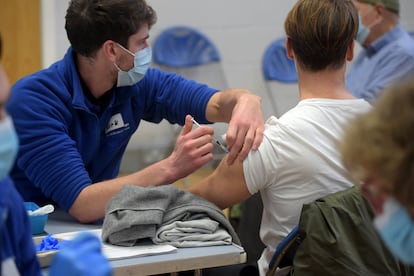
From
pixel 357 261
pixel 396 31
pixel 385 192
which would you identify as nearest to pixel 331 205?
pixel 357 261

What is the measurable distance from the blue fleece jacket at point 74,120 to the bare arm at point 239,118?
0.06 metres

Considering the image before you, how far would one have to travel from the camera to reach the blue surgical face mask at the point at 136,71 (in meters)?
2.06

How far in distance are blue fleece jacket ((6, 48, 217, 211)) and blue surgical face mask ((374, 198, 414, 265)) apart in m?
1.01

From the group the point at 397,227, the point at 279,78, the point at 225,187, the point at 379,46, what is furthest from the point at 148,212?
the point at 279,78

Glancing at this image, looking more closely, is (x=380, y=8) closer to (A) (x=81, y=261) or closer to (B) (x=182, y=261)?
(B) (x=182, y=261)

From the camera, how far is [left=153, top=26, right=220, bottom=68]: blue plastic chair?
476 centimetres

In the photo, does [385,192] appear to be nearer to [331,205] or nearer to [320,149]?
[331,205]

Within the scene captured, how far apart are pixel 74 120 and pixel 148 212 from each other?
553mm

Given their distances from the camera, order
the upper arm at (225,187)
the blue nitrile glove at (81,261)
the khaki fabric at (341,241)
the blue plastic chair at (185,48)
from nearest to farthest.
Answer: the blue nitrile glove at (81,261) < the khaki fabric at (341,241) < the upper arm at (225,187) < the blue plastic chair at (185,48)

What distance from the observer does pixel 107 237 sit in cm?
155

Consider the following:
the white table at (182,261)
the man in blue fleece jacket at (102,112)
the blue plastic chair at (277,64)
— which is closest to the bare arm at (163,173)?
the man in blue fleece jacket at (102,112)

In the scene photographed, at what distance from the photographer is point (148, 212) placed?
1.52 meters

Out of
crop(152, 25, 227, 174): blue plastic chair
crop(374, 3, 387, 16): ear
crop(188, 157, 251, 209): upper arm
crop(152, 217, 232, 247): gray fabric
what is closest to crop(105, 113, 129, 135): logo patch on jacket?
crop(188, 157, 251, 209): upper arm

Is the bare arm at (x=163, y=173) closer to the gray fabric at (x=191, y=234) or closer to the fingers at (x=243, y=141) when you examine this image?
the fingers at (x=243, y=141)
